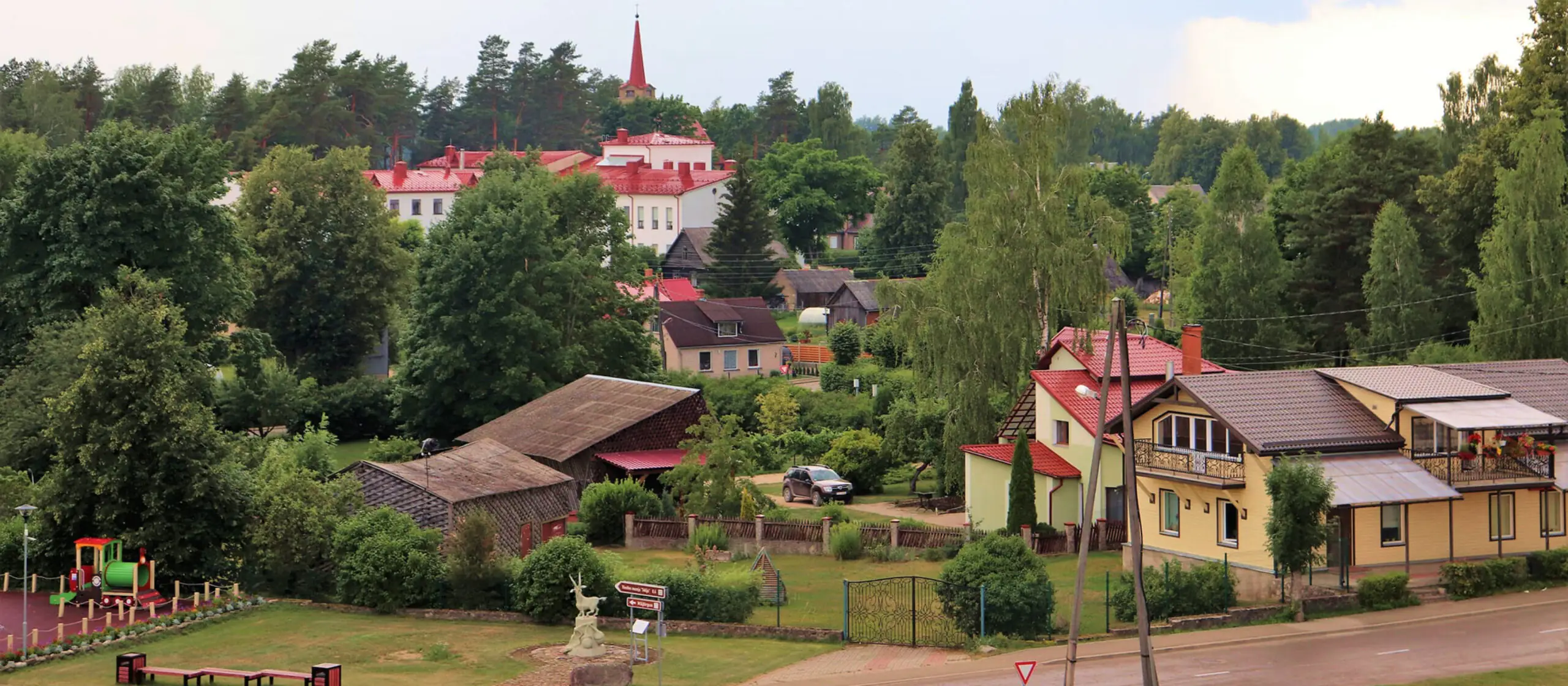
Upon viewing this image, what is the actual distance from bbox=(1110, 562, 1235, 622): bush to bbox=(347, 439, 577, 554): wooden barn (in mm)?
17130

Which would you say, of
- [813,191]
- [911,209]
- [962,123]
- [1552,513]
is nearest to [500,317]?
[1552,513]

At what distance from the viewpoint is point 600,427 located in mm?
55719

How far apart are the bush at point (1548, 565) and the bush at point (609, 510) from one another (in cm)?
2435

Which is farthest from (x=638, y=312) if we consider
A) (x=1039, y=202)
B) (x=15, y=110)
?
(x=15, y=110)

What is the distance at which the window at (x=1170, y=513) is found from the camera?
3991 cm

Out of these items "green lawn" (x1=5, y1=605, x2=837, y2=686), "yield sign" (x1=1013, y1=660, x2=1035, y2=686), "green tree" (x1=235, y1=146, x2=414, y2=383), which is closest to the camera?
"yield sign" (x1=1013, y1=660, x2=1035, y2=686)

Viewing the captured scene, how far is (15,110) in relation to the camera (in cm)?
13100

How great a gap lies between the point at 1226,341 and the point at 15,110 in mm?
103537

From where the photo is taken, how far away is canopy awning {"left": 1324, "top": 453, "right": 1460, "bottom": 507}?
36.2 meters

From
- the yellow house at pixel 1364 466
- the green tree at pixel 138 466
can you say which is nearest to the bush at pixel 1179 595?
the yellow house at pixel 1364 466

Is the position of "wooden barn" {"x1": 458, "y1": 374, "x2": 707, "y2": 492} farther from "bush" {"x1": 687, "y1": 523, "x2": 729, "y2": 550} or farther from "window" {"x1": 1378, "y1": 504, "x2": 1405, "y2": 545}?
"window" {"x1": 1378, "y1": 504, "x2": 1405, "y2": 545}

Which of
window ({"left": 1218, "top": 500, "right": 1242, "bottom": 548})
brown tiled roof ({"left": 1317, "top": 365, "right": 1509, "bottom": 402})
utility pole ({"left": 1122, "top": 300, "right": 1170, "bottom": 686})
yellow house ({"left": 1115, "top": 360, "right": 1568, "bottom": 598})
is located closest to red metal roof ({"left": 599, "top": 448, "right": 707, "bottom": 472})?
yellow house ({"left": 1115, "top": 360, "right": 1568, "bottom": 598})

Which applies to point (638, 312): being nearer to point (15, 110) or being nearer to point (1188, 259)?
point (1188, 259)

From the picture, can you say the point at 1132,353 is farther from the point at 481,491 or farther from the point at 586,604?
the point at 586,604
